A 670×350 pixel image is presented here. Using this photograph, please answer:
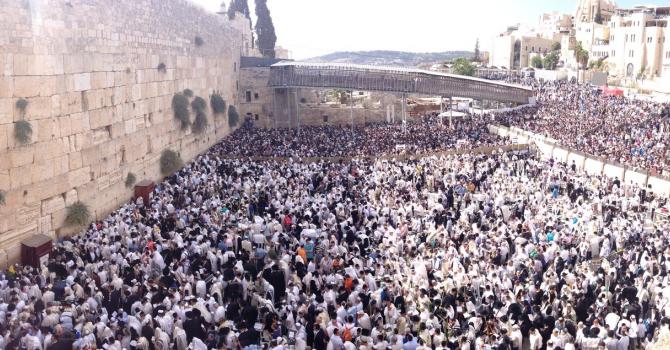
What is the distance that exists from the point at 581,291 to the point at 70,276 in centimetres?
868

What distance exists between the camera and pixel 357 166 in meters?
20.4

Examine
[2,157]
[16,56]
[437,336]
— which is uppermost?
[16,56]

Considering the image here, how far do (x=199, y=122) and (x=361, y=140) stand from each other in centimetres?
700

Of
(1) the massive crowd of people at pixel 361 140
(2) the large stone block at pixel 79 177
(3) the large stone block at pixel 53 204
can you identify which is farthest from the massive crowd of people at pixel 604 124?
(3) the large stone block at pixel 53 204

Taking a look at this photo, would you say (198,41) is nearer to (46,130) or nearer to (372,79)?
(372,79)

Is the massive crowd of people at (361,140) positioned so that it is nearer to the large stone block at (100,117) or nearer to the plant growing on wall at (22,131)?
the large stone block at (100,117)

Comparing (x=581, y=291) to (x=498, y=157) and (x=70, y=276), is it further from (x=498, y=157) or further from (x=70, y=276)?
(x=498, y=157)

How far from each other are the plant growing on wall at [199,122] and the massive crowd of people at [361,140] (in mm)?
1464

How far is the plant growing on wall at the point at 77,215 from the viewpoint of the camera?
42.4 feet

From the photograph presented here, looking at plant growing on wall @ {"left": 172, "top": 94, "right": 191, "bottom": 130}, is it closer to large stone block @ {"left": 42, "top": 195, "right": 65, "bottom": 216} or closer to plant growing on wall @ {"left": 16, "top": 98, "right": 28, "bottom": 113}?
large stone block @ {"left": 42, "top": 195, "right": 65, "bottom": 216}

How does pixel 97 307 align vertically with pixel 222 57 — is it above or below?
below

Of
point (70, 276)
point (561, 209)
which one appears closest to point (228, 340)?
point (70, 276)

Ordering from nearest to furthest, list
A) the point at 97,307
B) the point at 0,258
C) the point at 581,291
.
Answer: the point at 97,307 → the point at 581,291 → the point at 0,258

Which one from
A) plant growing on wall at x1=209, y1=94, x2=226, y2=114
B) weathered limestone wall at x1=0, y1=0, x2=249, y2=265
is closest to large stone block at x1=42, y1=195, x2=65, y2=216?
weathered limestone wall at x1=0, y1=0, x2=249, y2=265
